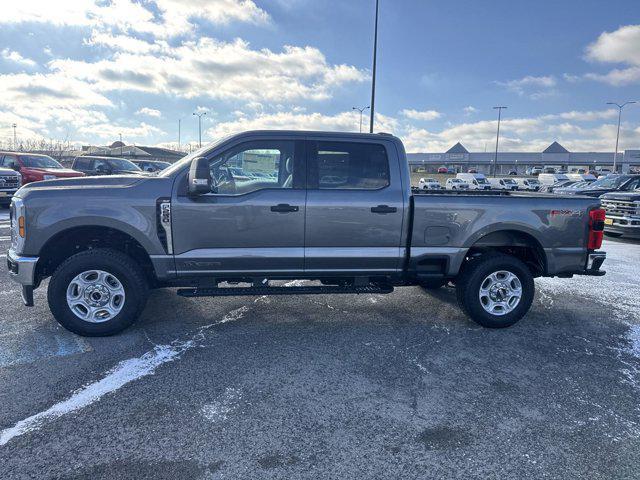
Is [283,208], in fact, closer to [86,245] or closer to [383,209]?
[383,209]

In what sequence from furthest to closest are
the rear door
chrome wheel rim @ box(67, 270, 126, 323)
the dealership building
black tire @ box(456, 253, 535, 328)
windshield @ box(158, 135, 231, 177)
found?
the dealership building → black tire @ box(456, 253, 535, 328) → the rear door → windshield @ box(158, 135, 231, 177) → chrome wheel rim @ box(67, 270, 126, 323)

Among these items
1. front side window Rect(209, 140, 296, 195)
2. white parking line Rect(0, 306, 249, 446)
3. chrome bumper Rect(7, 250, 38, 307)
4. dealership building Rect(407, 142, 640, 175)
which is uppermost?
dealership building Rect(407, 142, 640, 175)

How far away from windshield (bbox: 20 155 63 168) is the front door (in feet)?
48.0

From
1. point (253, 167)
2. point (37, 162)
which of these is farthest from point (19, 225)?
point (37, 162)

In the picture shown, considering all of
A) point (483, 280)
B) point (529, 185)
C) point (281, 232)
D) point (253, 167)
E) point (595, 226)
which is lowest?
point (483, 280)

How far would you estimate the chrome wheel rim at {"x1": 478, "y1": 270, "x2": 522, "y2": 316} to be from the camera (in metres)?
4.98

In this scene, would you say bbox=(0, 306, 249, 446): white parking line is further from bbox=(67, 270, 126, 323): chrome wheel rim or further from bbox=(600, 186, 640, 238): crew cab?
bbox=(600, 186, 640, 238): crew cab

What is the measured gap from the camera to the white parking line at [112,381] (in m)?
2.96

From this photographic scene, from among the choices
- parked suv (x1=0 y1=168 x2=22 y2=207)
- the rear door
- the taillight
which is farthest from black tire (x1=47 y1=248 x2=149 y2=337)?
parked suv (x1=0 y1=168 x2=22 y2=207)

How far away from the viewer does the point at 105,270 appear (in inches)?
171

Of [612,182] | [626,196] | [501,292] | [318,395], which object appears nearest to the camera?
[318,395]

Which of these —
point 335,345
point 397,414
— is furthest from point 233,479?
point 335,345

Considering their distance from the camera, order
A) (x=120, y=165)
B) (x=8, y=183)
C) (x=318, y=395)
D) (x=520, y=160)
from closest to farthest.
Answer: (x=318, y=395), (x=8, y=183), (x=120, y=165), (x=520, y=160)

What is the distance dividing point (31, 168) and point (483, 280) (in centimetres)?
1623
